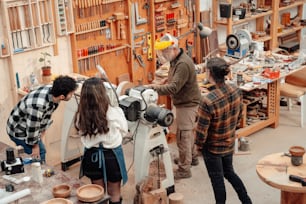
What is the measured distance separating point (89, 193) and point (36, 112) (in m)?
1.04

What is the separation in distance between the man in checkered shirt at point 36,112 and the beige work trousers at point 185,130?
135 centimetres

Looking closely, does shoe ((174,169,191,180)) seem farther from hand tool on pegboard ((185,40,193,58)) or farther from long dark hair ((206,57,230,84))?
hand tool on pegboard ((185,40,193,58))

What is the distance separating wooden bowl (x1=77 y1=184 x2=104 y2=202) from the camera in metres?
3.55

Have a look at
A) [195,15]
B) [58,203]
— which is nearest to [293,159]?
[58,203]

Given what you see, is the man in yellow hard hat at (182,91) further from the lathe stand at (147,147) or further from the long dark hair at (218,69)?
the long dark hair at (218,69)

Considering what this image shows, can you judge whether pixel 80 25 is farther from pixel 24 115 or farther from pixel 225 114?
pixel 225 114

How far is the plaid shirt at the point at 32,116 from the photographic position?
4312mm

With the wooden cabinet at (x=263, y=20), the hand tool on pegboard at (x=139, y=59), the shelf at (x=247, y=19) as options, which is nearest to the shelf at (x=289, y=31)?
the wooden cabinet at (x=263, y=20)

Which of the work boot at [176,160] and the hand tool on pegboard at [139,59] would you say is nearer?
the work boot at [176,160]

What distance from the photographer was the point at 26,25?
5.81m

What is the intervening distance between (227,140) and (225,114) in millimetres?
251

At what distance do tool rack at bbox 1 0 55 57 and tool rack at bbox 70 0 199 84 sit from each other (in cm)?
36

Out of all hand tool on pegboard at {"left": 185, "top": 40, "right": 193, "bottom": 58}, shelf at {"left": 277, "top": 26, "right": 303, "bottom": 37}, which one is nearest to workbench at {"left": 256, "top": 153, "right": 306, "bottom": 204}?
hand tool on pegboard at {"left": 185, "top": 40, "right": 193, "bottom": 58}

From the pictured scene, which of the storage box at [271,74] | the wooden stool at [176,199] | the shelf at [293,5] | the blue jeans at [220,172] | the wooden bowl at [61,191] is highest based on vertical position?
the shelf at [293,5]
